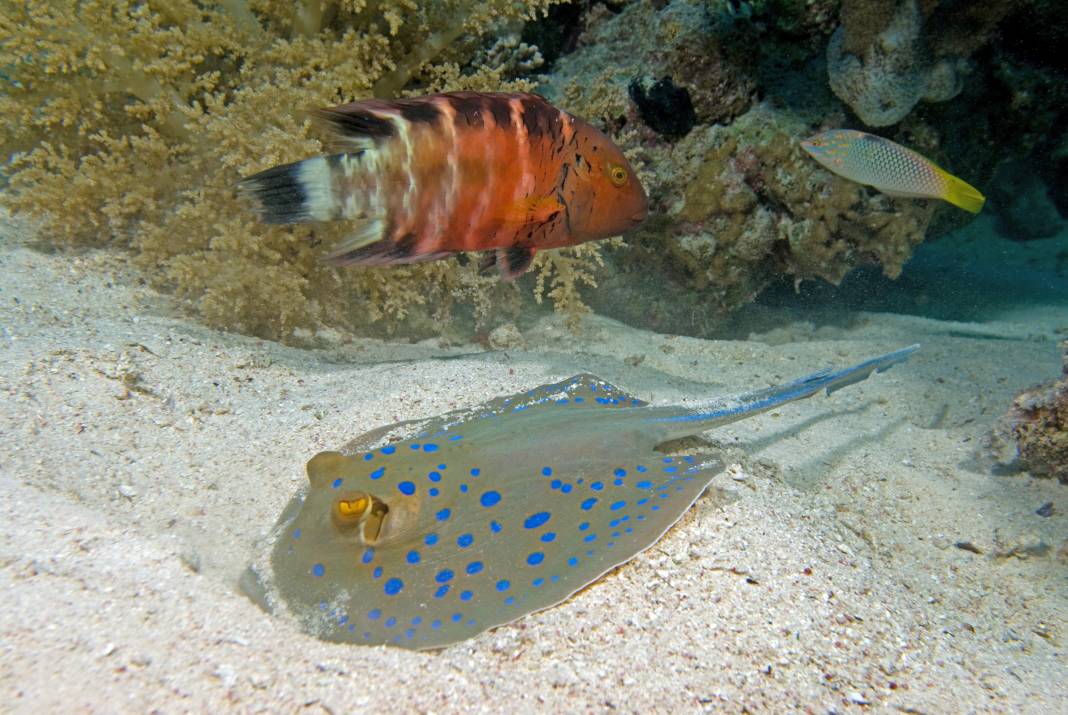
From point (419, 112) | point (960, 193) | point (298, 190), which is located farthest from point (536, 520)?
point (960, 193)

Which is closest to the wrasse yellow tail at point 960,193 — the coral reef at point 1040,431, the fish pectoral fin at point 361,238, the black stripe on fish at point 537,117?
the coral reef at point 1040,431

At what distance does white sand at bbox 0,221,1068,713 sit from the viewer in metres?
2.01

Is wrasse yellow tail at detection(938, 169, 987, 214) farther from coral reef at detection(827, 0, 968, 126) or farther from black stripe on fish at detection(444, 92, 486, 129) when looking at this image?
black stripe on fish at detection(444, 92, 486, 129)

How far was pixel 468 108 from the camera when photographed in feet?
8.86

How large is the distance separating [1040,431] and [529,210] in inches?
164

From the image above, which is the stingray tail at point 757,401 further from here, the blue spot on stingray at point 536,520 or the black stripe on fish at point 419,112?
the black stripe on fish at point 419,112

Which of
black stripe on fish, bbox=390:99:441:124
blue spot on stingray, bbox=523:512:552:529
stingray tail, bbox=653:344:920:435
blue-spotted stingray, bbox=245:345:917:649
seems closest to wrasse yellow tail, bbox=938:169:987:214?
stingray tail, bbox=653:344:920:435

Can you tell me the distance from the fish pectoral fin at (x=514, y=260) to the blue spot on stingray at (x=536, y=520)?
118 cm

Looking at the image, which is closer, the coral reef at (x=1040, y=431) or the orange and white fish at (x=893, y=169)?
the coral reef at (x=1040, y=431)

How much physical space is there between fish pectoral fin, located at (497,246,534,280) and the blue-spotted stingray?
830mm

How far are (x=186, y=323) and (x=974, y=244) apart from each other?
1407cm

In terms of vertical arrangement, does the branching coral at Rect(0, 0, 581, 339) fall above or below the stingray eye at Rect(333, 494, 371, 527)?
above

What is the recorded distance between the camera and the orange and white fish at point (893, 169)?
431 cm

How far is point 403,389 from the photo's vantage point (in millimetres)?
4211
